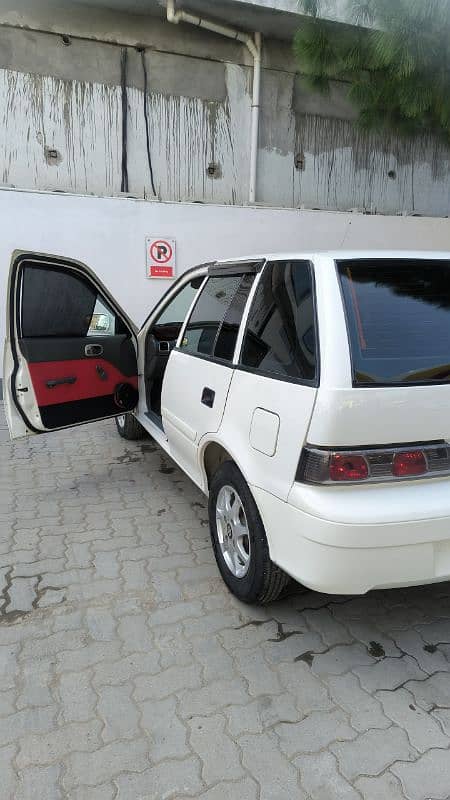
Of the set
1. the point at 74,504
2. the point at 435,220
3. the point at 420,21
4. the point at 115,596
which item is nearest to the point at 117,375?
the point at 74,504

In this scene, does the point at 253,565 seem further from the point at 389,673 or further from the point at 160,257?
the point at 160,257

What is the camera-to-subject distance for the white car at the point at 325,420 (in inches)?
73.1

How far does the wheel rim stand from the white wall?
17.1 feet

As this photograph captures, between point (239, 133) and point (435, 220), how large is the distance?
11.1 ft

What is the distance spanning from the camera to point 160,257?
23.9ft

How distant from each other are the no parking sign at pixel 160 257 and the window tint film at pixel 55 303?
139 inches

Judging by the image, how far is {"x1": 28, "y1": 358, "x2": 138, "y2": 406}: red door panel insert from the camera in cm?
368

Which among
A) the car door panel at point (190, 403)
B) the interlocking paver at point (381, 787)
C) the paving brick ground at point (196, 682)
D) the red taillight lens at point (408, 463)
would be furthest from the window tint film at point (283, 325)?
the interlocking paver at point (381, 787)

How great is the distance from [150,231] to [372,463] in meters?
6.08

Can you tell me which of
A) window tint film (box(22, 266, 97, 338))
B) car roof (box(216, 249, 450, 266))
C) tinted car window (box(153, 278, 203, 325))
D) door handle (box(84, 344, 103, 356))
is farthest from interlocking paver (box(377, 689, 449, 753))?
window tint film (box(22, 266, 97, 338))

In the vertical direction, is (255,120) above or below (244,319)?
above

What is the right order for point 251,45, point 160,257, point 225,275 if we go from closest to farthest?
point 225,275 < point 160,257 < point 251,45

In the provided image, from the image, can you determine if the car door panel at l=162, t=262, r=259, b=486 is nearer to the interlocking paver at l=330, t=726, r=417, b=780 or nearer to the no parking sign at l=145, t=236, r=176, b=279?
the interlocking paver at l=330, t=726, r=417, b=780

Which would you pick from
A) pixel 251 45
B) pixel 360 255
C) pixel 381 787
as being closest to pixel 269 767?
pixel 381 787
